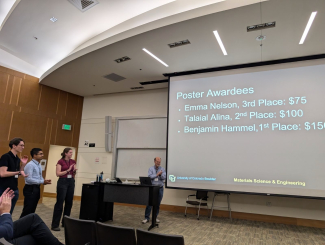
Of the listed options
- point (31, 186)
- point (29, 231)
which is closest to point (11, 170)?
point (31, 186)

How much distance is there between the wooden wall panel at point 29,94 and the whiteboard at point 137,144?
2.62 metres

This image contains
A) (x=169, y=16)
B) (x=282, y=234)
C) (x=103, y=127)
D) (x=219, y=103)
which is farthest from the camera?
(x=103, y=127)

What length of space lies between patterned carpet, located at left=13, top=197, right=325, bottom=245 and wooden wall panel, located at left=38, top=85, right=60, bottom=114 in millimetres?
3116

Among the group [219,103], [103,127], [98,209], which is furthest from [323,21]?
[103,127]

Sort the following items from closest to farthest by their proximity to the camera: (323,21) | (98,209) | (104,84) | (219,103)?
1. (323,21)
2. (98,209)
3. (219,103)
4. (104,84)

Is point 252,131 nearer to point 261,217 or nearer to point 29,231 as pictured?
point 261,217

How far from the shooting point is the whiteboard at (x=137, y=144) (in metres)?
6.88

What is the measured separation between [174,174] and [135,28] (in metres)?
3.40

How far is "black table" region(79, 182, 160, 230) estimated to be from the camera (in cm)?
435

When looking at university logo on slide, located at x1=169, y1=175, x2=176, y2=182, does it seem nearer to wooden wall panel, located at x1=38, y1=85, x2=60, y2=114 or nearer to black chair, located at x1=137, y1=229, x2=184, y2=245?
black chair, located at x1=137, y1=229, x2=184, y2=245

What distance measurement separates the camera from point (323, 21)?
374 centimetres

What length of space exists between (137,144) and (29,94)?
369 cm

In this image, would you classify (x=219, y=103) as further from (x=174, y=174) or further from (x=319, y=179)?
(x=319, y=179)

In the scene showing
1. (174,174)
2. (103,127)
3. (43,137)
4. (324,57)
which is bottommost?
(174,174)
